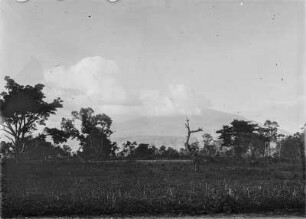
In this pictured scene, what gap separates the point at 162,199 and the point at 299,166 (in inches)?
1013

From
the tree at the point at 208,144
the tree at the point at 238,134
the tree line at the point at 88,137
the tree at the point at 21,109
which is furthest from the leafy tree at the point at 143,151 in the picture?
the tree at the point at 21,109

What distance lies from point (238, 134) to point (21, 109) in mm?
30632

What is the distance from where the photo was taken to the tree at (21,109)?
36.4m

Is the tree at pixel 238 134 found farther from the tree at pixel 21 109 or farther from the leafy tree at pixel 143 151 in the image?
the tree at pixel 21 109

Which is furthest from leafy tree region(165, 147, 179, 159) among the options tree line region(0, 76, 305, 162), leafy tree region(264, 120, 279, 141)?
leafy tree region(264, 120, 279, 141)

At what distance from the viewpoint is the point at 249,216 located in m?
12.1

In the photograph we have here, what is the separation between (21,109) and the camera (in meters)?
37.4

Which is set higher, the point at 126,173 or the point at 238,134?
the point at 238,134

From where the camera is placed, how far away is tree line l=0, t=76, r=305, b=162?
36.9 meters

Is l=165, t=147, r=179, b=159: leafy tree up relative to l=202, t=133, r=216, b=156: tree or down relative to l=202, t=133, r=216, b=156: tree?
down

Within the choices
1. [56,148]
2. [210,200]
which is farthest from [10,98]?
[210,200]

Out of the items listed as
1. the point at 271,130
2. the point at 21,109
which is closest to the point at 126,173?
the point at 21,109

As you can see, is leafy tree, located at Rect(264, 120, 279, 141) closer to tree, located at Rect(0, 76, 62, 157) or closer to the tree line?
the tree line

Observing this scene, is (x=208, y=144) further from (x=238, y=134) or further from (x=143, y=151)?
(x=143, y=151)
